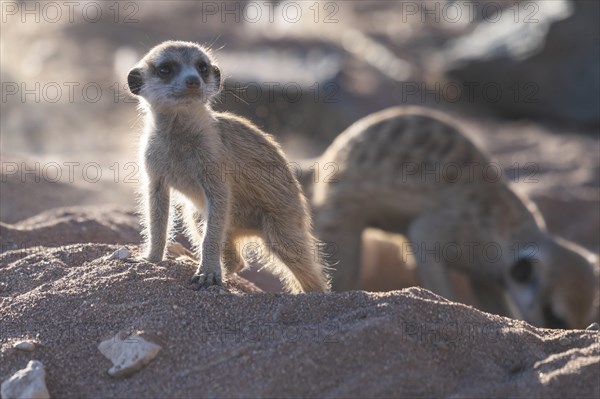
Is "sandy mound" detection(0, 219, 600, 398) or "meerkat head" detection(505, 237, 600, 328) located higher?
"sandy mound" detection(0, 219, 600, 398)

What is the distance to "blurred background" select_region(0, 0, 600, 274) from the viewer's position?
343 inches

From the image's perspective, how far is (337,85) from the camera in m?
10.6

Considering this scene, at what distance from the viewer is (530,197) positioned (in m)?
7.84

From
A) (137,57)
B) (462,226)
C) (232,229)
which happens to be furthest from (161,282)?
(137,57)

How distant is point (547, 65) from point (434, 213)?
18.0 feet

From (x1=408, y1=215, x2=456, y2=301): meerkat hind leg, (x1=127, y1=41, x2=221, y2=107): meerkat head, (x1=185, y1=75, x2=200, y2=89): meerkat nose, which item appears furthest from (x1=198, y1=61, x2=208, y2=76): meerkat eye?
(x1=408, y1=215, x2=456, y2=301): meerkat hind leg

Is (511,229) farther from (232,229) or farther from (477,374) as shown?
(477,374)

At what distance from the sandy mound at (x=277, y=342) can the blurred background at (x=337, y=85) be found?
330cm

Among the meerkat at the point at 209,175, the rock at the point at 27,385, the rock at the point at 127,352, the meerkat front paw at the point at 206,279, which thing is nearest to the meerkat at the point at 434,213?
the meerkat at the point at 209,175

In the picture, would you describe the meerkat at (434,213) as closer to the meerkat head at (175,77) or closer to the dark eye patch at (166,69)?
the meerkat head at (175,77)

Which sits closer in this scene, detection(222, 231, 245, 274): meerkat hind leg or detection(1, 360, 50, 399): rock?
detection(1, 360, 50, 399): rock

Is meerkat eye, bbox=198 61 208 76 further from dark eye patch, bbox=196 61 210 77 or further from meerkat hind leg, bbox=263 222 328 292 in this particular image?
meerkat hind leg, bbox=263 222 328 292

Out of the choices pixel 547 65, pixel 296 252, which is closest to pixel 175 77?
pixel 296 252

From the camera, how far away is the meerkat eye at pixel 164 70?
3.99 meters
